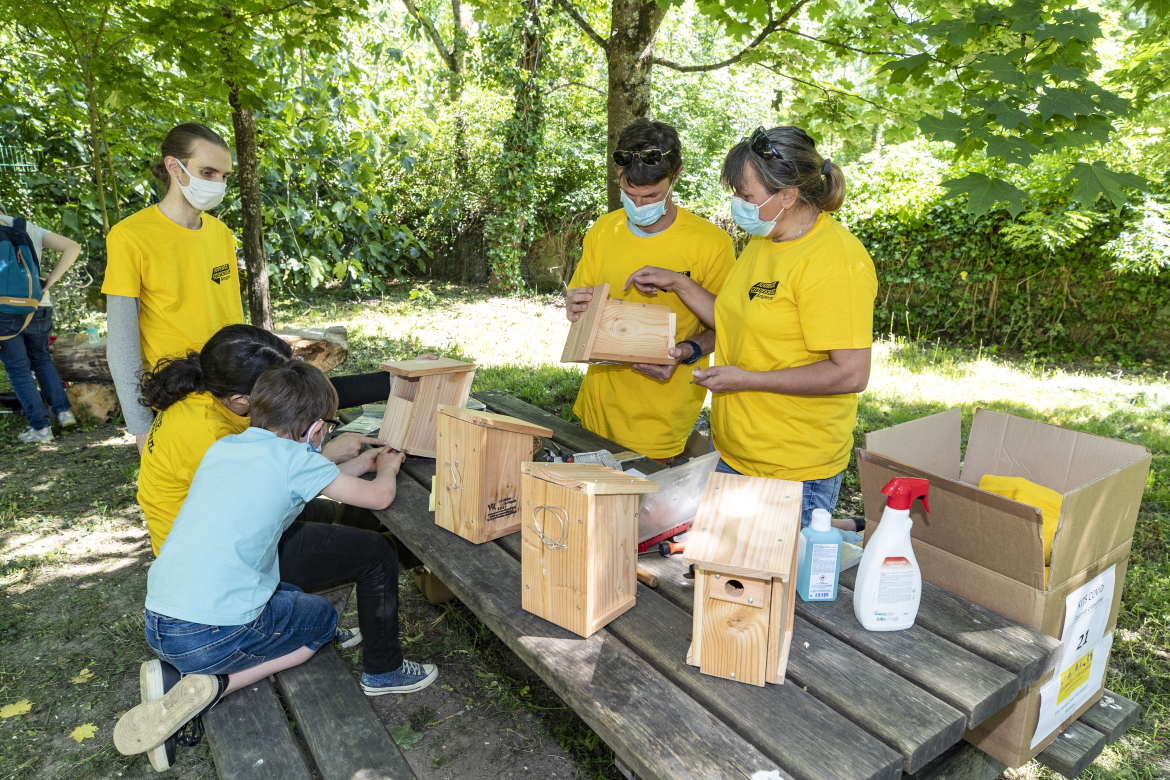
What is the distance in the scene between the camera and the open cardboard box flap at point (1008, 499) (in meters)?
1.64

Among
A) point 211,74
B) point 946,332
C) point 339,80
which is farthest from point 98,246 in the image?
point 946,332

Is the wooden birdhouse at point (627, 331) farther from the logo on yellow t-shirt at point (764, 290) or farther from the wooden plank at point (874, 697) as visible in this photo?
the wooden plank at point (874, 697)

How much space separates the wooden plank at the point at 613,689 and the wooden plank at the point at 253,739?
1.95 ft

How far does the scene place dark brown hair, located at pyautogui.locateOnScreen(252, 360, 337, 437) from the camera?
2.12m

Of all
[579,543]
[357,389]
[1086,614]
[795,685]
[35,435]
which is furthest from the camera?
[35,435]

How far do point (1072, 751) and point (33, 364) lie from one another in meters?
6.88

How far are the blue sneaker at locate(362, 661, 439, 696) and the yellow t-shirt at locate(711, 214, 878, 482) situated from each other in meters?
1.41

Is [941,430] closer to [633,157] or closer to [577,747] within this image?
[633,157]

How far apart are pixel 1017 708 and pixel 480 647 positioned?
6.50 feet

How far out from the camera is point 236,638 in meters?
2.07

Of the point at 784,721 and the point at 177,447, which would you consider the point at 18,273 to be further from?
the point at 784,721

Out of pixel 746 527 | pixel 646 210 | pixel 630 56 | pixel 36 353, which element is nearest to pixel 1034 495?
pixel 746 527

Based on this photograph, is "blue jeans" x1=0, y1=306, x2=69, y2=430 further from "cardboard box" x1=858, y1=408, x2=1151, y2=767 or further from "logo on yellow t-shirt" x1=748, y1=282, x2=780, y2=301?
"cardboard box" x1=858, y1=408, x2=1151, y2=767

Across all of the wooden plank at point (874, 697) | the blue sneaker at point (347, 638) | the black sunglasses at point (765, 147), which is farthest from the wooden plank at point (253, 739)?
the black sunglasses at point (765, 147)
